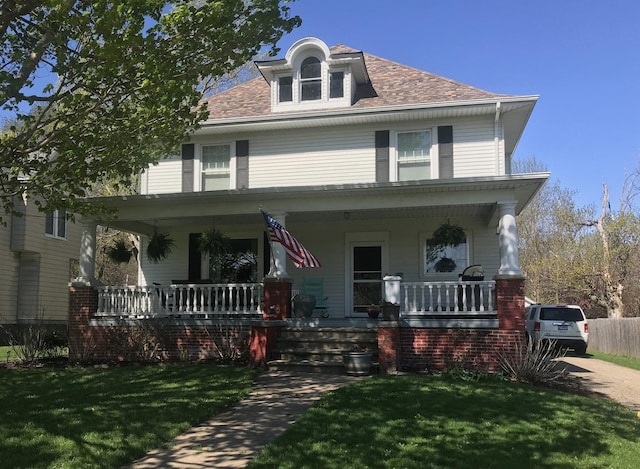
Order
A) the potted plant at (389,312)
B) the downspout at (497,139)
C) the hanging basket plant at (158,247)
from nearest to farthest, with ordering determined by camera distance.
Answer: the potted plant at (389,312) → the hanging basket plant at (158,247) → the downspout at (497,139)

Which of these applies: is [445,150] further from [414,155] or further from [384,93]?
[384,93]

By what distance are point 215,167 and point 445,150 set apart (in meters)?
6.24

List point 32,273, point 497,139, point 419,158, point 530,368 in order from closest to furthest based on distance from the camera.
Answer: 1. point 530,368
2. point 497,139
3. point 419,158
4. point 32,273

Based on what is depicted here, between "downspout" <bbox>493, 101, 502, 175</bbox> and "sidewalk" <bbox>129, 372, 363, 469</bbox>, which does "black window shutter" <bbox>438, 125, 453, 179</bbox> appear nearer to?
"downspout" <bbox>493, 101, 502, 175</bbox>

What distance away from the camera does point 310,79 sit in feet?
51.1

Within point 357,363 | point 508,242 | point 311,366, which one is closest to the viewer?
point 357,363

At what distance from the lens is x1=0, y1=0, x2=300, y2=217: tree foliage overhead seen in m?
7.81

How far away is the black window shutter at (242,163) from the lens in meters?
15.4

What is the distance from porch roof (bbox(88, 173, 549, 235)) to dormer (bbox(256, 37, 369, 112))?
329cm

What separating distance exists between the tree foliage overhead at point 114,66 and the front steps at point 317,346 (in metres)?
4.64

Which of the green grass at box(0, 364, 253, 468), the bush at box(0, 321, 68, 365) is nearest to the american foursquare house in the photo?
the bush at box(0, 321, 68, 365)

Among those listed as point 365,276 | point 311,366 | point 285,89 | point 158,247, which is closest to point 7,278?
point 158,247

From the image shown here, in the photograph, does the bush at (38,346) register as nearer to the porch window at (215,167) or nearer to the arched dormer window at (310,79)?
the porch window at (215,167)

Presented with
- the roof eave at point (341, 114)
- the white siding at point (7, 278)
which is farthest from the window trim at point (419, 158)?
the white siding at point (7, 278)
